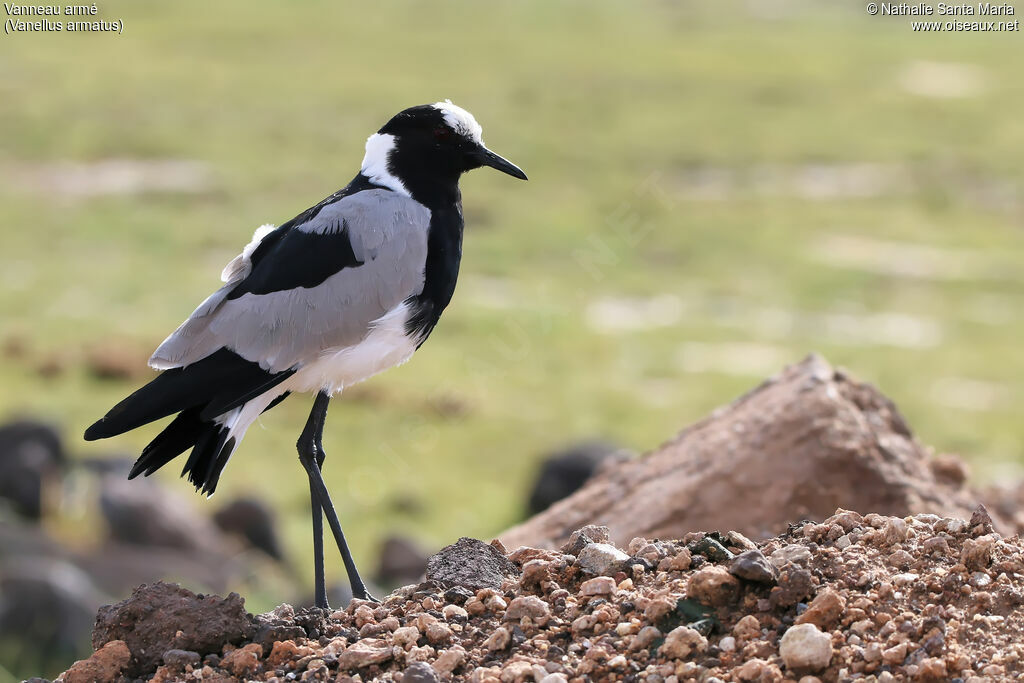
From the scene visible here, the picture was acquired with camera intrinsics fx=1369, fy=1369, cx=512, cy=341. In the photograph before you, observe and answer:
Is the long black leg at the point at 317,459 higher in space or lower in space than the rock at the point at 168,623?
higher

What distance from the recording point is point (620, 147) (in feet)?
139

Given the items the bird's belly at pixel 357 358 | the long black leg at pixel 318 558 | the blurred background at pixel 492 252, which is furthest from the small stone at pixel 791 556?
the blurred background at pixel 492 252

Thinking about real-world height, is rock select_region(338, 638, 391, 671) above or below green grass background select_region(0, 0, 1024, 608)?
below

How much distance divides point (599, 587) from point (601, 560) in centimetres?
23

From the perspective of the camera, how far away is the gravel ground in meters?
4.23

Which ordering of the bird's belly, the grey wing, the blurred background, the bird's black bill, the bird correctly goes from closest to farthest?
the bird, the grey wing, the bird's belly, the bird's black bill, the blurred background

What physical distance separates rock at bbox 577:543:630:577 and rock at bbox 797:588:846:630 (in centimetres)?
80

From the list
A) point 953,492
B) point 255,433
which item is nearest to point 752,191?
point 255,433

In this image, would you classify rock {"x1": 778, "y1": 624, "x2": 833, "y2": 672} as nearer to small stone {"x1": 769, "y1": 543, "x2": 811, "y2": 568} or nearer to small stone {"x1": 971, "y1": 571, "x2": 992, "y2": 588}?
small stone {"x1": 769, "y1": 543, "x2": 811, "y2": 568}

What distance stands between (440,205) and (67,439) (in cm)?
1127

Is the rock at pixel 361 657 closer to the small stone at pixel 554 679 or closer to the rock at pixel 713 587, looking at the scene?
the small stone at pixel 554 679

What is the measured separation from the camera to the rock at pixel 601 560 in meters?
4.93

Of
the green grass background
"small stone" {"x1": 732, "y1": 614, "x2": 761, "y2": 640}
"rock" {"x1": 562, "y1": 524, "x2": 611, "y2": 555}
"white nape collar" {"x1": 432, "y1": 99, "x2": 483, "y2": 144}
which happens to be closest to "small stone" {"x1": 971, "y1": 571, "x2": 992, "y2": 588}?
"small stone" {"x1": 732, "y1": 614, "x2": 761, "y2": 640}

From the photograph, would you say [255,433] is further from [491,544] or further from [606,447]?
[491,544]
